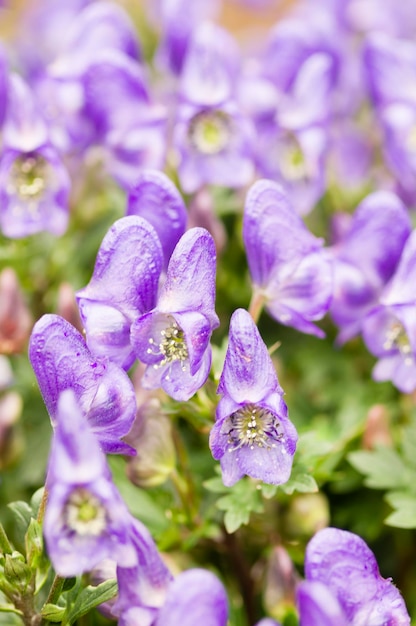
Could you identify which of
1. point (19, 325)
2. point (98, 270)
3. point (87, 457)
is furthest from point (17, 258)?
point (87, 457)

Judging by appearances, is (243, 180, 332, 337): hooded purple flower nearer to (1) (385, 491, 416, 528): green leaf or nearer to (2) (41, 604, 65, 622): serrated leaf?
(1) (385, 491, 416, 528): green leaf

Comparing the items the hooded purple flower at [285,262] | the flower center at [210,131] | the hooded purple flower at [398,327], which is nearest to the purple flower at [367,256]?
the hooded purple flower at [398,327]

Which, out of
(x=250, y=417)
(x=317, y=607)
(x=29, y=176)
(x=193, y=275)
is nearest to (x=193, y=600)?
(x=317, y=607)

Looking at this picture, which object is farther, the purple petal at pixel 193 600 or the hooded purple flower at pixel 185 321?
the hooded purple flower at pixel 185 321

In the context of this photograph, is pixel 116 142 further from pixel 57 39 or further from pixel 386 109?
pixel 57 39

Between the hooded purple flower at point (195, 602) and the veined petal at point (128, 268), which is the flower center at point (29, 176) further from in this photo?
the hooded purple flower at point (195, 602)

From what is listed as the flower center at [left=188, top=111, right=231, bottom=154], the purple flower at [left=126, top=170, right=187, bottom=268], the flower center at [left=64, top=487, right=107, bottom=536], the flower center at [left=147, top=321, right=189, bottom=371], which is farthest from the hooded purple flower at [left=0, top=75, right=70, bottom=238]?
the flower center at [left=64, top=487, right=107, bottom=536]
